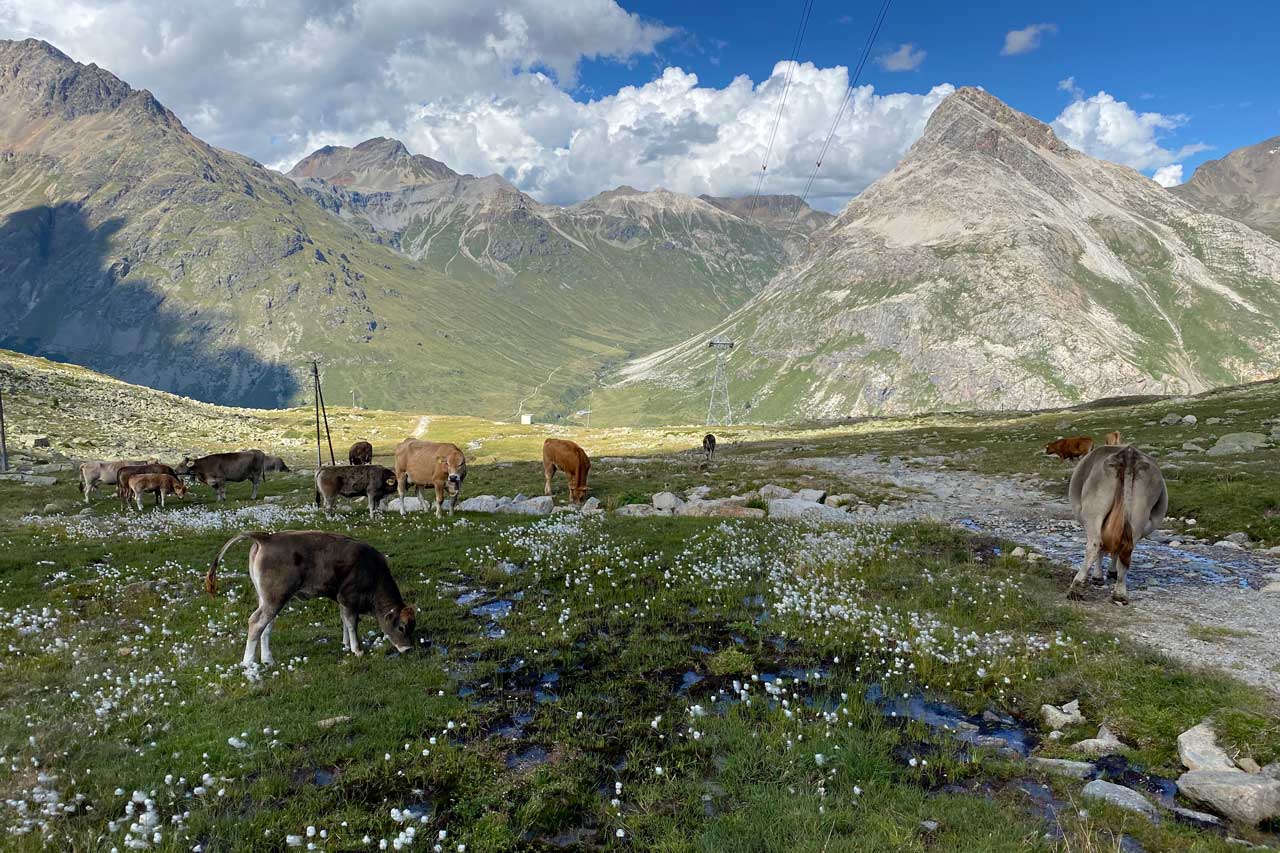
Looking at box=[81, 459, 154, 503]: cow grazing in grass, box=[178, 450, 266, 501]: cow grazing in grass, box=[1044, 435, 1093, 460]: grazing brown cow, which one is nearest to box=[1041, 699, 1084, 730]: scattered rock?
box=[1044, 435, 1093, 460]: grazing brown cow

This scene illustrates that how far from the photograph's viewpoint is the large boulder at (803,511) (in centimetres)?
2877

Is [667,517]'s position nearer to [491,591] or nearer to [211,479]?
[491,591]

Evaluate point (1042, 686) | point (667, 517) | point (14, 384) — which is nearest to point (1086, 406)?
point (667, 517)

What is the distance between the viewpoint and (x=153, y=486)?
3675cm

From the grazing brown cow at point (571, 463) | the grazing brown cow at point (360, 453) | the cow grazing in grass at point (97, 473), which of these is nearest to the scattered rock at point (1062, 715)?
the grazing brown cow at point (571, 463)

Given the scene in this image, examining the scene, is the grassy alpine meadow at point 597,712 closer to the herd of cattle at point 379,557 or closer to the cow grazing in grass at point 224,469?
the herd of cattle at point 379,557

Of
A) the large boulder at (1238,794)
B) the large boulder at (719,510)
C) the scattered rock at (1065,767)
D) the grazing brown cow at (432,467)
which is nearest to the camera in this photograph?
the large boulder at (1238,794)

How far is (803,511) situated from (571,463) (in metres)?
13.5

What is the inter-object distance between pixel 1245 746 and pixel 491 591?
16.1 m

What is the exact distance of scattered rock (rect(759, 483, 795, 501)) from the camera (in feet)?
116

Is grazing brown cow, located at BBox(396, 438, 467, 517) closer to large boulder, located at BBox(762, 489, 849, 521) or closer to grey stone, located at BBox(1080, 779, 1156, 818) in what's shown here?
large boulder, located at BBox(762, 489, 849, 521)

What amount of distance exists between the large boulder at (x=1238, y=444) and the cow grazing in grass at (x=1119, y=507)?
122 ft

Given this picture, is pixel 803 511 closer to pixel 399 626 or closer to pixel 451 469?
pixel 451 469

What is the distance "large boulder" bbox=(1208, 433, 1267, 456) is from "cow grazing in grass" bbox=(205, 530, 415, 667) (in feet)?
173
